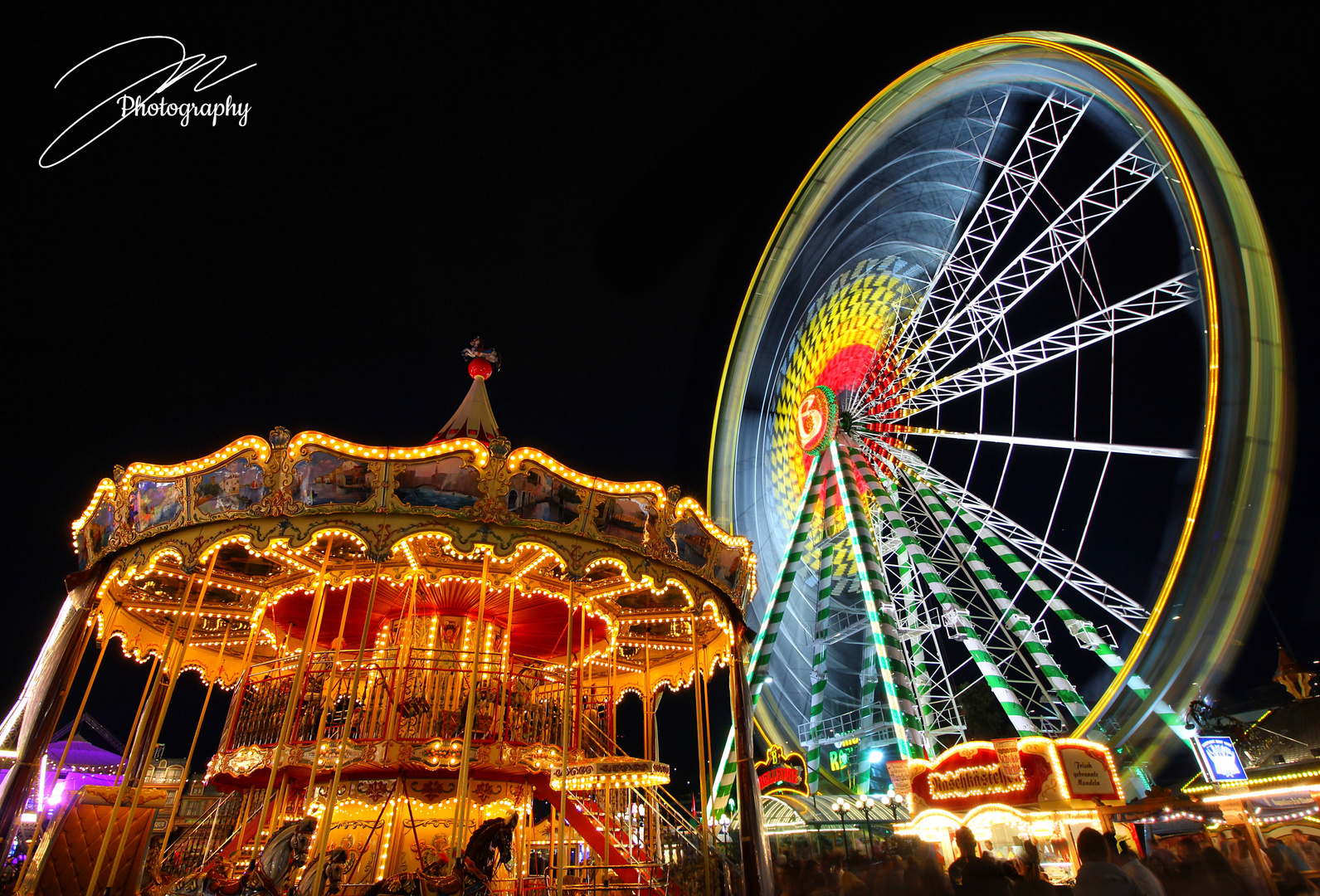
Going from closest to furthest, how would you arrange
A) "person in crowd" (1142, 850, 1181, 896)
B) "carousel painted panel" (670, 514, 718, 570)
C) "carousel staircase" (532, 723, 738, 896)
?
"person in crowd" (1142, 850, 1181, 896) → "carousel staircase" (532, 723, 738, 896) → "carousel painted panel" (670, 514, 718, 570)

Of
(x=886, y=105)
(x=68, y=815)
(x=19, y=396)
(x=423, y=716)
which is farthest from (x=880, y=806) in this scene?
Result: (x=19, y=396)

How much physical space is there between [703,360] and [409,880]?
809 inches

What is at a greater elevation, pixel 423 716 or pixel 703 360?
pixel 703 360

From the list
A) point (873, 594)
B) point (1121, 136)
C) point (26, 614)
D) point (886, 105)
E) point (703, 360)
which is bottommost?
point (873, 594)

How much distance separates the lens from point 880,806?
14.0 metres

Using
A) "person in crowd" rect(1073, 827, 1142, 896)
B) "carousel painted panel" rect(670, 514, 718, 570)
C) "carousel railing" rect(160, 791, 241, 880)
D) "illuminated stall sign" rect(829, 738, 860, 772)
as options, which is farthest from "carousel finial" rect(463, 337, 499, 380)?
"illuminated stall sign" rect(829, 738, 860, 772)

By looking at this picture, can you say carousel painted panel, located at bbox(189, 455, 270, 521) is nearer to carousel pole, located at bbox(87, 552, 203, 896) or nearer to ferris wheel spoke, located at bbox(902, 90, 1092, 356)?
carousel pole, located at bbox(87, 552, 203, 896)

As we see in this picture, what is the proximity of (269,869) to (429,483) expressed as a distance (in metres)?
3.63

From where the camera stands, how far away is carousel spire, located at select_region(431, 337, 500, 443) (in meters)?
10.1

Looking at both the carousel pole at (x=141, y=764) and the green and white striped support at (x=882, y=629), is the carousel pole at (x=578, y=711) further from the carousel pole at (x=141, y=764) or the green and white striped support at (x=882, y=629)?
the green and white striped support at (x=882, y=629)

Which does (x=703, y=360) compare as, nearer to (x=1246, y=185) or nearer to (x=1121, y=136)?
(x=1121, y=136)

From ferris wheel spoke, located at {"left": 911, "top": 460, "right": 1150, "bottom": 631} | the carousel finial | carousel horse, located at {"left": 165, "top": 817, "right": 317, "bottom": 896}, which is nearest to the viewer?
carousel horse, located at {"left": 165, "top": 817, "right": 317, "bottom": 896}

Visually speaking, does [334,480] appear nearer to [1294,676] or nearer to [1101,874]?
[1101,874]

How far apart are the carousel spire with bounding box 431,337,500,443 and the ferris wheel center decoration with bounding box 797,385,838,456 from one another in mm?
8275
